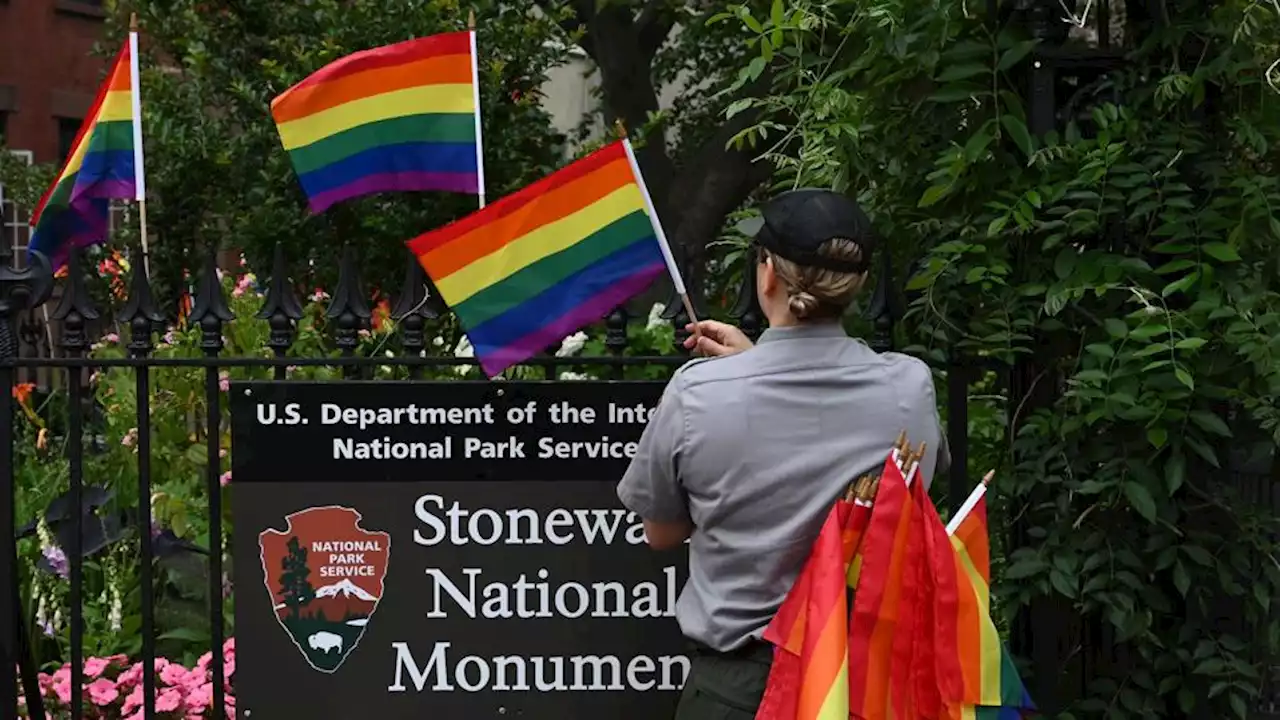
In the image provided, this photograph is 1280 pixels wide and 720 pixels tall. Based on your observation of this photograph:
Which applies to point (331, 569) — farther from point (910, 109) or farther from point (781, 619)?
point (910, 109)

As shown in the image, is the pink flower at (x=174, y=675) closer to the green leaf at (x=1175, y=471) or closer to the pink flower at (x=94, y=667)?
the pink flower at (x=94, y=667)

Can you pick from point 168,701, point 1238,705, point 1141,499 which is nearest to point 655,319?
point 168,701

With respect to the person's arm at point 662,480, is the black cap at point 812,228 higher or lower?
higher

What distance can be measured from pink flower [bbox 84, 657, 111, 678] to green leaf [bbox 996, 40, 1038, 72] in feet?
9.69

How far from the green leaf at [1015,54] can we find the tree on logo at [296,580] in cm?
191

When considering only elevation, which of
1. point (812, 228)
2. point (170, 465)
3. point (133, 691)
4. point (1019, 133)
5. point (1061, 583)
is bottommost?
point (133, 691)

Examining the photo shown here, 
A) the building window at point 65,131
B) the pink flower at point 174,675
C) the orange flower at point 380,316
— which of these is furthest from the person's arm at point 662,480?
the building window at point 65,131

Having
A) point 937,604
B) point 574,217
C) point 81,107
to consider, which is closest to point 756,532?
point 937,604

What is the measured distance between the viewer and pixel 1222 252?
137 inches

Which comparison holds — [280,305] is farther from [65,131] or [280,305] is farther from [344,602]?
[65,131]

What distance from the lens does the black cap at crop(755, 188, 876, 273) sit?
277 centimetres

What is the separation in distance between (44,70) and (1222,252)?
18.0 metres

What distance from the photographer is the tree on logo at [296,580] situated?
379cm

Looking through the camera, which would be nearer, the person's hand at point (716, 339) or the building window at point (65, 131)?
the person's hand at point (716, 339)
